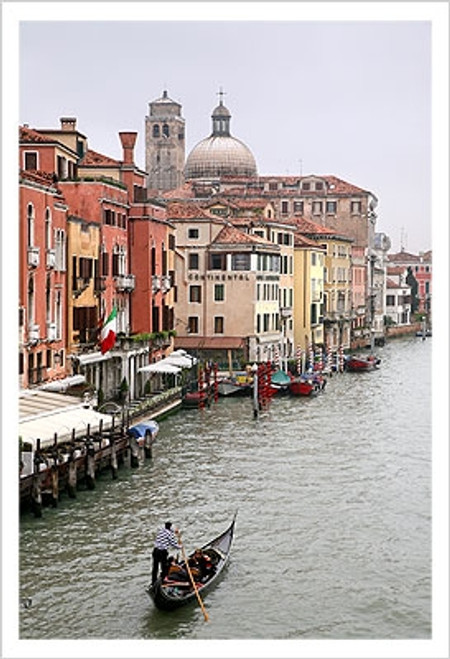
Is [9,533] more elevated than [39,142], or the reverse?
[39,142]

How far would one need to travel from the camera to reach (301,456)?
12438mm

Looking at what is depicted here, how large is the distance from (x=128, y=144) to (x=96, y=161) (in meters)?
0.55

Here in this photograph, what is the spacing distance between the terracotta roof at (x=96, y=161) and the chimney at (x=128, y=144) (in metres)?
0.22

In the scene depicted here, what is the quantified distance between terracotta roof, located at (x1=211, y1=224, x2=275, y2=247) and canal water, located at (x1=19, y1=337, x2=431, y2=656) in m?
6.95

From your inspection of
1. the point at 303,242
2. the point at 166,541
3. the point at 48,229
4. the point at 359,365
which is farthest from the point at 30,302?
the point at 303,242

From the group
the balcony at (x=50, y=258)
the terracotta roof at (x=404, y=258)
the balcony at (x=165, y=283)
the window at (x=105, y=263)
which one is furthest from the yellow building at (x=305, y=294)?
the terracotta roof at (x=404, y=258)

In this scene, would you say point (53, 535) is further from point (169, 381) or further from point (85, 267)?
point (169, 381)

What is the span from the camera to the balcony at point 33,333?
12.2 m

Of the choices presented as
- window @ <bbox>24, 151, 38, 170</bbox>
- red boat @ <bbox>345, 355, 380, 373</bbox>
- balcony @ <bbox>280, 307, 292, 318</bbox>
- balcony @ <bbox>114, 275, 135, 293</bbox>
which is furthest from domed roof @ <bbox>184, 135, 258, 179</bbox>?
window @ <bbox>24, 151, 38, 170</bbox>

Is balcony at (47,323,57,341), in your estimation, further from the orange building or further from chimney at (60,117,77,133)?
chimney at (60,117,77,133)

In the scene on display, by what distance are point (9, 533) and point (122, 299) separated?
1205cm

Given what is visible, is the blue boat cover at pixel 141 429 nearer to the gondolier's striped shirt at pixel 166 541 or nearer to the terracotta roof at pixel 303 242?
the gondolier's striped shirt at pixel 166 541

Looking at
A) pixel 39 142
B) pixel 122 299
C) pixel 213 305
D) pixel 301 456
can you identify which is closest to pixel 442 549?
pixel 301 456

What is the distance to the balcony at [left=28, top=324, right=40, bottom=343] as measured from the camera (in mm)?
12216
